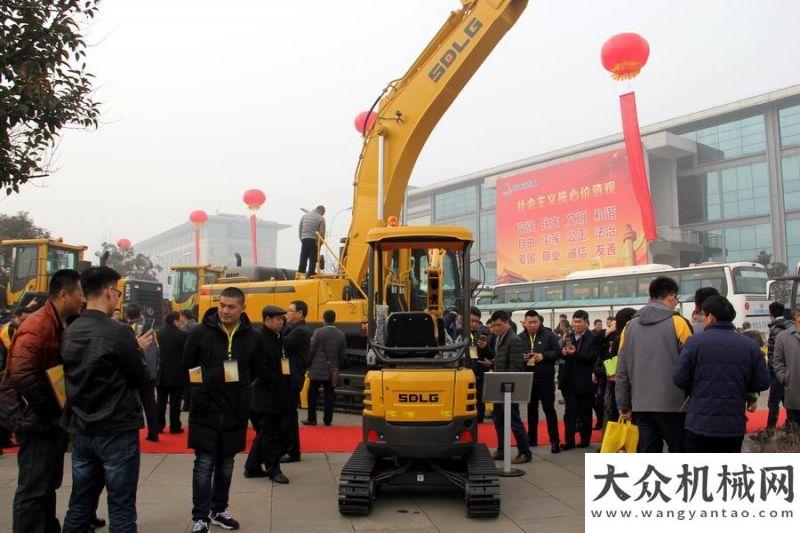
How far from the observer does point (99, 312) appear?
392cm

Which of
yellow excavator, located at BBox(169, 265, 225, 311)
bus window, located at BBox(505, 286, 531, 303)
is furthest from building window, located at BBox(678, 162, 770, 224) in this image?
yellow excavator, located at BBox(169, 265, 225, 311)

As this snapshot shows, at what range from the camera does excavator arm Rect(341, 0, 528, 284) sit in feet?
32.6

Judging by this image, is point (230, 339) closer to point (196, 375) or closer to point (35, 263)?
point (196, 375)

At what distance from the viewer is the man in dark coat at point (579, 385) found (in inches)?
325

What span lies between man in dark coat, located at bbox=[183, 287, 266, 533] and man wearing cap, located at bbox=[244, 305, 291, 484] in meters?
1.44

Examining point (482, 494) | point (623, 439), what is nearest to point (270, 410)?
point (482, 494)

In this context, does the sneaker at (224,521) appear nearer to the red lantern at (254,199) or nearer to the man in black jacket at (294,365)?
the man in black jacket at (294,365)

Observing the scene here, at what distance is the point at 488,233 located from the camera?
194 ft

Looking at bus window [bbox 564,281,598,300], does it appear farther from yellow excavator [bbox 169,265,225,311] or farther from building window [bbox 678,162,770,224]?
building window [bbox 678,162,770,224]

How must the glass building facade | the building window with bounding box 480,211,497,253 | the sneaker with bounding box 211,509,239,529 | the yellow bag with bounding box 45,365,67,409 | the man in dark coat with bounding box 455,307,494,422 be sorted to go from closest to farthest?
1. the yellow bag with bounding box 45,365,67,409
2. the sneaker with bounding box 211,509,239,529
3. the man in dark coat with bounding box 455,307,494,422
4. the glass building facade
5. the building window with bounding box 480,211,497,253

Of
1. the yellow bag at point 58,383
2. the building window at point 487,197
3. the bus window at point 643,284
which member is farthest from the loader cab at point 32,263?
the building window at point 487,197

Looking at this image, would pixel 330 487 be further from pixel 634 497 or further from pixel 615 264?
pixel 615 264

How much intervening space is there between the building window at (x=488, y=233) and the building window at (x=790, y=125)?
78.7ft

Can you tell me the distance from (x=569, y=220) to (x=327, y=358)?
37150mm
